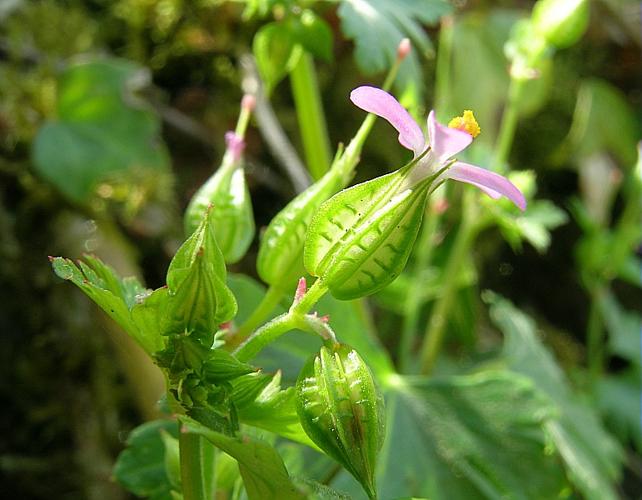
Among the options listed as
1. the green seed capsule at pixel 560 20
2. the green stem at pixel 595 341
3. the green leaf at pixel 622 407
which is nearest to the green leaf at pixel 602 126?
the green stem at pixel 595 341

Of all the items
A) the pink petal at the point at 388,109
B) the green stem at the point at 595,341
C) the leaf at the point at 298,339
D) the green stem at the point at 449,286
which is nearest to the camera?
the pink petal at the point at 388,109

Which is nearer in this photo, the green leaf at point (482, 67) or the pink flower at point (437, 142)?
the pink flower at point (437, 142)

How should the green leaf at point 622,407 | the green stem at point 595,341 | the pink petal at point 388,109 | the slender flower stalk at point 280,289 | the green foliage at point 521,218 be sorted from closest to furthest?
the pink petal at point 388,109 → the slender flower stalk at point 280,289 → the green foliage at point 521,218 → the green leaf at point 622,407 → the green stem at point 595,341

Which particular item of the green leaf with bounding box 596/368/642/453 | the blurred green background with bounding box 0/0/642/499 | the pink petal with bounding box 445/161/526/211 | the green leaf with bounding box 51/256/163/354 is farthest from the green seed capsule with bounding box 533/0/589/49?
the green leaf with bounding box 596/368/642/453

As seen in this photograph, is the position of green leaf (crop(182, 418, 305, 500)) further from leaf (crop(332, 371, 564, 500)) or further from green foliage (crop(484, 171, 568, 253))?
green foliage (crop(484, 171, 568, 253))

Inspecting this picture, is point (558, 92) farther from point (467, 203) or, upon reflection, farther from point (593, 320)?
point (467, 203)

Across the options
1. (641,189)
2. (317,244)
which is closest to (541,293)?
(641,189)

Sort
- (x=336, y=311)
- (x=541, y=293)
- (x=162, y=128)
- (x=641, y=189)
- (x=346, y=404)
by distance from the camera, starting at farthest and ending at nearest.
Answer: (x=541, y=293) → (x=162, y=128) → (x=641, y=189) → (x=336, y=311) → (x=346, y=404)

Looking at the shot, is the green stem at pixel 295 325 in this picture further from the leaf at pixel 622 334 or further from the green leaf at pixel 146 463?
the leaf at pixel 622 334
